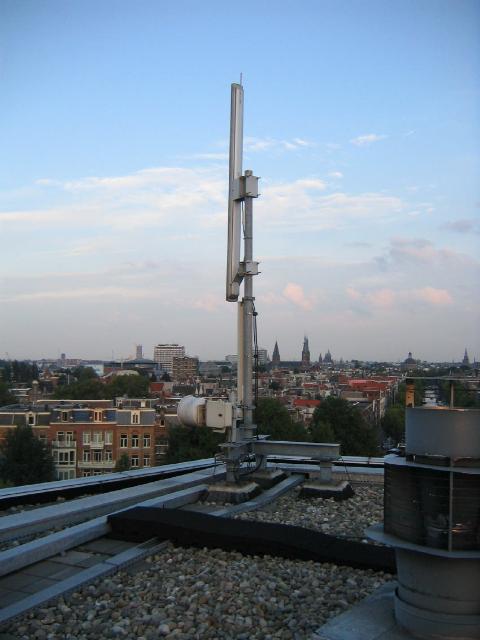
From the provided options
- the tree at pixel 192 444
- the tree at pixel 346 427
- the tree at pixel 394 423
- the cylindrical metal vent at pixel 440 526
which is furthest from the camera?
the tree at pixel 394 423

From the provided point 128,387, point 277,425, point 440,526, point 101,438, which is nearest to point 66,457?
point 101,438

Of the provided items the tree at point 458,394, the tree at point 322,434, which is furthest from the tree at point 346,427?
the tree at point 458,394

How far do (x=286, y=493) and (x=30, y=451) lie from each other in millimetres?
27380

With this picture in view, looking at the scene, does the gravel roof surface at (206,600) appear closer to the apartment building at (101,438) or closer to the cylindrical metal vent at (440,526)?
the cylindrical metal vent at (440,526)

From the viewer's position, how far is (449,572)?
147 inches

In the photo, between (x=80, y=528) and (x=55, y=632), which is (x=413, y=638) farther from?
(x=80, y=528)

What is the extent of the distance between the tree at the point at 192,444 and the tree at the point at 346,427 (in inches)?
321

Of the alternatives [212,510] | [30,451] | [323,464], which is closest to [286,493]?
[323,464]

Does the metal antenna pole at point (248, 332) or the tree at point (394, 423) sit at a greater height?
the metal antenna pole at point (248, 332)

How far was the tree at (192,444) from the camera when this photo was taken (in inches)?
1181

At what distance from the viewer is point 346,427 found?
132ft

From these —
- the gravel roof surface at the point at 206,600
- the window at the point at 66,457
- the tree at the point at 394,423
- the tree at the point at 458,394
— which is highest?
the tree at the point at 458,394

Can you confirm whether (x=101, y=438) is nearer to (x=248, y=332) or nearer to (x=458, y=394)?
(x=248, y=332)

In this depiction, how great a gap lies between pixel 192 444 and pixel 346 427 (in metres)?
12.2
